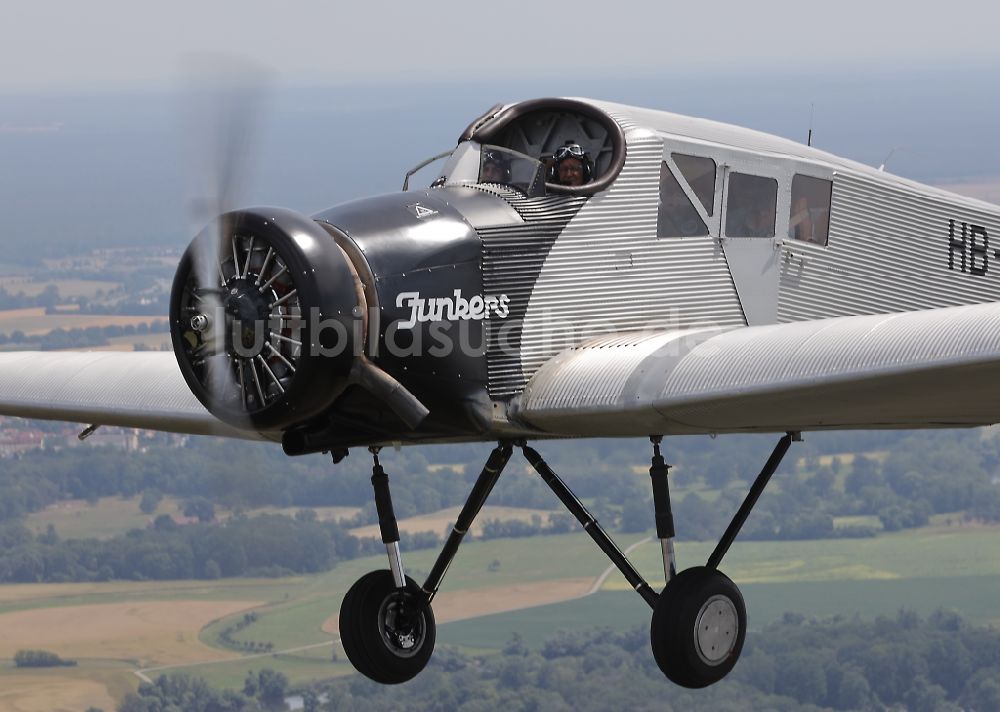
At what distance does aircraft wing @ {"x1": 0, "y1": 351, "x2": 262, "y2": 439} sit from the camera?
64.2ft

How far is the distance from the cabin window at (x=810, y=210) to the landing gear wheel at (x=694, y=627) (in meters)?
3.37

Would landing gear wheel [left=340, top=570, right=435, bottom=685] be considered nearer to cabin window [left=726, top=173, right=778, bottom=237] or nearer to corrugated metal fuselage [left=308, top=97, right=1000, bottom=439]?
corrugated metal fuselage [left=308, top=97, right=1000, bottom=439]

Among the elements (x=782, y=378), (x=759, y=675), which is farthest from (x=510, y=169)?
(x=759, y=675)

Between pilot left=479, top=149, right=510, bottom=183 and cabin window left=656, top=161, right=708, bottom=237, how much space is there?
4.62ft

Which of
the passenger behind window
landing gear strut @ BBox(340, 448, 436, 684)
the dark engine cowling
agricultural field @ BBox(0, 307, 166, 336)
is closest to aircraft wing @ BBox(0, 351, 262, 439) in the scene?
landing gear strut @ BBox(340, 448, 436, 684)

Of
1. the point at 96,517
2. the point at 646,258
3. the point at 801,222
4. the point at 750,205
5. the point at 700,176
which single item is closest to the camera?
the point at 646,258

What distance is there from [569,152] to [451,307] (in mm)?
2018

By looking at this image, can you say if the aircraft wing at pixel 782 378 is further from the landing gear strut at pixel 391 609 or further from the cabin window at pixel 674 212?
the landing gear strut at pixel 391 609

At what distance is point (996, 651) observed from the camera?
106 metres

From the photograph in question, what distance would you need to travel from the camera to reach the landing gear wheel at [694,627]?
17.2 m

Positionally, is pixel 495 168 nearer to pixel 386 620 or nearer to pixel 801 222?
pixel 801 222

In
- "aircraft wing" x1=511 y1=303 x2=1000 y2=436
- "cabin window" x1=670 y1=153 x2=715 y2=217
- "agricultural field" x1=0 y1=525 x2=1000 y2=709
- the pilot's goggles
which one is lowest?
"agricultural field" x1=0 y1=525 x2=1000 y2=709

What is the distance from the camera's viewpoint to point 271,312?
49.4 ft

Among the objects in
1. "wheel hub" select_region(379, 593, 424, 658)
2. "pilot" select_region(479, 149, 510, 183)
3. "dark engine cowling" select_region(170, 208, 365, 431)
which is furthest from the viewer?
"wheel hub" select_region(379, 593, 424, 658)
